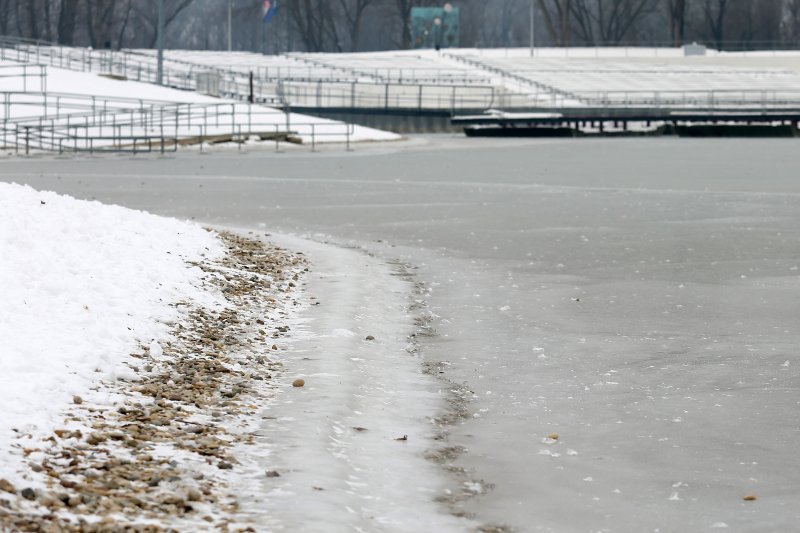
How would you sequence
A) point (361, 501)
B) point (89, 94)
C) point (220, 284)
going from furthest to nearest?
point (89, 94)
point (220, 284)
point (361, 501)

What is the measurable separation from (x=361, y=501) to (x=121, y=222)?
313 inches

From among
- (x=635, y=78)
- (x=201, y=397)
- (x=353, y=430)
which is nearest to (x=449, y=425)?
(x=353, y=430)

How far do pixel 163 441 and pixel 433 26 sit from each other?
108 meters

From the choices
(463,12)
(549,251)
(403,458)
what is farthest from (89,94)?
(463,12)

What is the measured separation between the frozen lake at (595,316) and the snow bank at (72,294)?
2.21 m

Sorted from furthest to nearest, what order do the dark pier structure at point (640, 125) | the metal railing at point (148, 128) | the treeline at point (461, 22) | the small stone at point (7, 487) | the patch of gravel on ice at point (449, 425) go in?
1. the treeline at point (461, 22)
2. the dark pier structure at point (640, 125)
3. the metal railing at point (148, 128)
4. the patch of gravel on ice at point (449, 425)
5. the small stone at point (7, 487)

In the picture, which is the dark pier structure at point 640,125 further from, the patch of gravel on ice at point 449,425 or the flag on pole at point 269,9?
the patch of gravel on ice at point 449,425

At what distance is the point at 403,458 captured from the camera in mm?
7797

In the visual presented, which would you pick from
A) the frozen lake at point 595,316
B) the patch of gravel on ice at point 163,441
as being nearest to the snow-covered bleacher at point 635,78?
the frozen lake at point 595,316

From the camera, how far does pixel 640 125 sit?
214 ft

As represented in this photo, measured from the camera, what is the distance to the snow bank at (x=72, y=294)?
784cm

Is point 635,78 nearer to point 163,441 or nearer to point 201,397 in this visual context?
point 201,397

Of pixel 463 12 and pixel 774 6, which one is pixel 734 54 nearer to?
pixel 774 6

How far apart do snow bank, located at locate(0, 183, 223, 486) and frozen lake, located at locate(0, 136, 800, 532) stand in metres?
2.21
